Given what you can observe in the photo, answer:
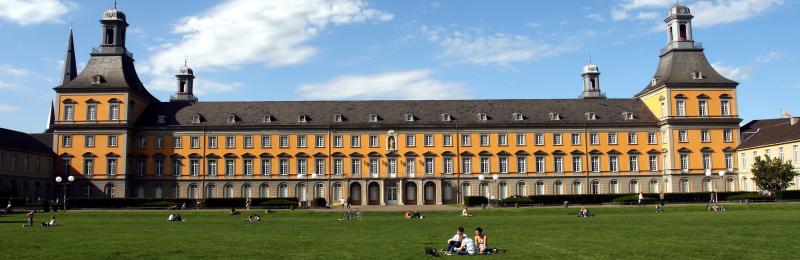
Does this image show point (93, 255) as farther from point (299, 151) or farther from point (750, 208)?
point (299, 151)

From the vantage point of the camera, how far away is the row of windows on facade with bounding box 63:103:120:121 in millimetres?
77438

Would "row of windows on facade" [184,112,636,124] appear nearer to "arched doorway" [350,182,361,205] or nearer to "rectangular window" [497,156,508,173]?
"rectangular window" [497,156,508,173]

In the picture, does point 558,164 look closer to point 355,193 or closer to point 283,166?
point 355,193

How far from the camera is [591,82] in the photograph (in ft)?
319

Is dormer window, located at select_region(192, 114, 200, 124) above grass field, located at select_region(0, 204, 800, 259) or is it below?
above

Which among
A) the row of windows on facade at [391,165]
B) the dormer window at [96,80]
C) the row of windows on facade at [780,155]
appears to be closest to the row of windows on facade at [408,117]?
the row of windows on facade at [391,165]

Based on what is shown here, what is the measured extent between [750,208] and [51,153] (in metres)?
A: 65.5

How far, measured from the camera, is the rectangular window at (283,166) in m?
80.3

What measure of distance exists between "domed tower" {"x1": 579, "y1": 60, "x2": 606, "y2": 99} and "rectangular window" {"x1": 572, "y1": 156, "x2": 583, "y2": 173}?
59.0 feet

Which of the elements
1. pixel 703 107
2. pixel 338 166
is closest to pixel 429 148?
pixel 338 166

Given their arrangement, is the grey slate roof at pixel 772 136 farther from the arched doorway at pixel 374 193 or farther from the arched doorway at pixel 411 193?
the arched doorway at pixel 374 193

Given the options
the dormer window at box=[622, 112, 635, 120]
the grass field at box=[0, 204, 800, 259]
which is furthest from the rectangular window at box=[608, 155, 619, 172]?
the grass field at box=[0, 204, 800, 259]

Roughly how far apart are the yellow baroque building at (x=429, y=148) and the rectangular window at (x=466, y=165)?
0.14 metres

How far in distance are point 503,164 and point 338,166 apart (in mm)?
17819
